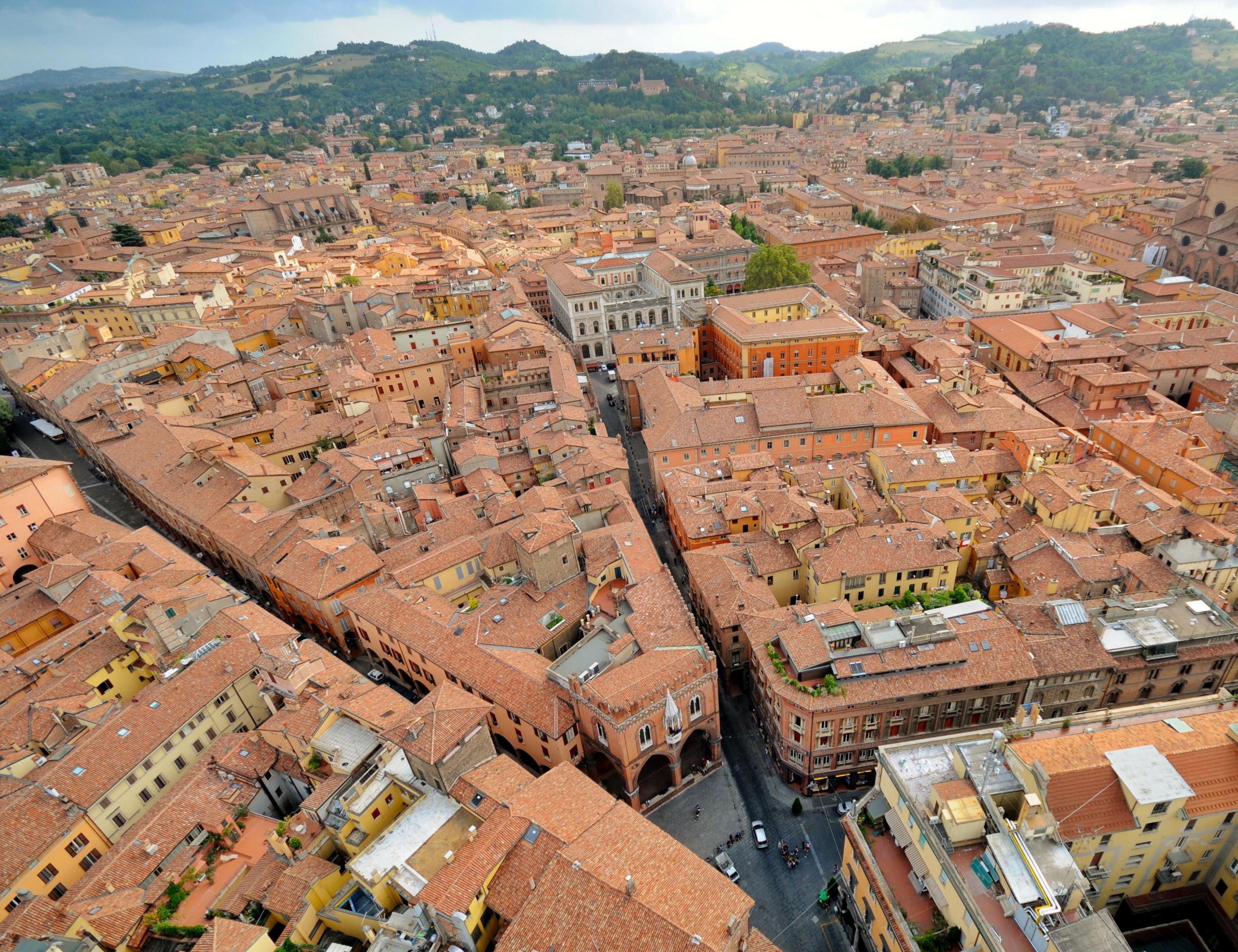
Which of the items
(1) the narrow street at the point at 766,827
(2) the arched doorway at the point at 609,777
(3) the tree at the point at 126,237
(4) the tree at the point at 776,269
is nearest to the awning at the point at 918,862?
(1) the narrow street at the point at 766,827

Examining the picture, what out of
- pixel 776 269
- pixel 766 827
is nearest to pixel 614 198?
pixel 776 269

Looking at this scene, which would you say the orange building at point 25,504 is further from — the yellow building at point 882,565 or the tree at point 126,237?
the tree at point 126,237

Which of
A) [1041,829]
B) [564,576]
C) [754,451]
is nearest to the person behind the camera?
[1041,829]

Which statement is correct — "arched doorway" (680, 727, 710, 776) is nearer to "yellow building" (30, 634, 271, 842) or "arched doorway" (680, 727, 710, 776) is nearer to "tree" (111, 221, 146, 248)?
"yellow building" (30, 634, 271, 842)

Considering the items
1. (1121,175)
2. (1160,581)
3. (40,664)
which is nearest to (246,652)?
(40,664)

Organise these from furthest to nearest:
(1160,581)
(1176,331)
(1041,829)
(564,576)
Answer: (1176,331), (564,576), (1160,581), (1041,829)

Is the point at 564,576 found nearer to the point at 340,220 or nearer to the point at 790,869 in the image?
the point at 790,869
